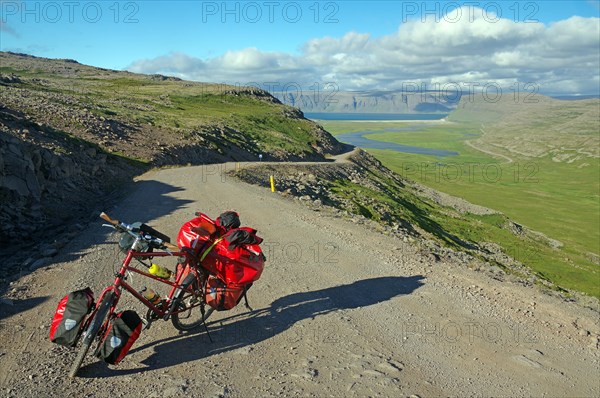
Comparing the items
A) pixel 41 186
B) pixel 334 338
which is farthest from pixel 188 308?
pixel 41 186

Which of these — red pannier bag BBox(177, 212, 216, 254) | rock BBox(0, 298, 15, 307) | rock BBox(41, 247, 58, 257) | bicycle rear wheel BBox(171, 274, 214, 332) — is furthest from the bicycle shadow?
rock BBox(41, 247, 58, 257)

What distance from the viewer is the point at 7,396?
6.54m

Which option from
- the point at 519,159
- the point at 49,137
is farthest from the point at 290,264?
the point at 519,159

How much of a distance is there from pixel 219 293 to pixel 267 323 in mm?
1619

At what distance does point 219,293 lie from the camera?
8.63 m

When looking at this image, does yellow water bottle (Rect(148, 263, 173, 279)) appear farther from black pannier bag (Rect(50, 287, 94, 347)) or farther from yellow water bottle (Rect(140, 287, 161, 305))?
black pannier bag (Rect(50, 287, 94, 347))

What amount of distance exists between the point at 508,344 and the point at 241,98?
105365 millimetres

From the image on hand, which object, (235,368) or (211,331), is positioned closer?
(235,368)

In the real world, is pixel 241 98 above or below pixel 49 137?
above

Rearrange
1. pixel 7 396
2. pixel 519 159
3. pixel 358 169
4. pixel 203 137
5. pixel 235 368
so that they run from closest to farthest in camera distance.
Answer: pixel 7 396
pixel 235 368
pixel 203 137
pixel 358 169
pixel 519 159

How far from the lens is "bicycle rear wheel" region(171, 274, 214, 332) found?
8219 millimetres

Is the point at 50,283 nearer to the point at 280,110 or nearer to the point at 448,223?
the point at 448,223

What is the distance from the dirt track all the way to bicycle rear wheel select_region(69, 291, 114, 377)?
0.30m

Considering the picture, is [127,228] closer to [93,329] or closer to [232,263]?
[93,329]
